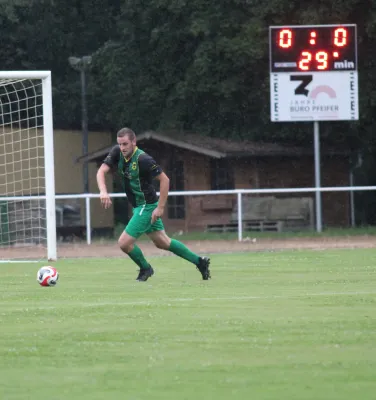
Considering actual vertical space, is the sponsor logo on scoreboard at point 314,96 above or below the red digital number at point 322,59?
below

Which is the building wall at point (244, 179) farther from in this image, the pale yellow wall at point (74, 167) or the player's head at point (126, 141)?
the player's head at point (126, 141)

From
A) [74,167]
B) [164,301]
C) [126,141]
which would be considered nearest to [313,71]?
[126,141]

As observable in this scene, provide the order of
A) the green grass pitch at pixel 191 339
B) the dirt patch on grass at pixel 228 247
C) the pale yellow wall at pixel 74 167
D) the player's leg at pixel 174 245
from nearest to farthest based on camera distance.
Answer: the green grass pitch at pixel 191 339, the player's leg at pixel 174 245, the dirt patch on grass at pixel 228 247, the pale yellow wall at pixel 74 167

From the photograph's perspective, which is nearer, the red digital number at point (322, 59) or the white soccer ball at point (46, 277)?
the white soccer ball at point (46, 277)

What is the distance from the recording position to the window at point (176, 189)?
44728mm

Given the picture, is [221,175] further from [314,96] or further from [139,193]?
[139,193]

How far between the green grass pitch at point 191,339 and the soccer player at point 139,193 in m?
0.35

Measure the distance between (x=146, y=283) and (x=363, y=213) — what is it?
1299 inches

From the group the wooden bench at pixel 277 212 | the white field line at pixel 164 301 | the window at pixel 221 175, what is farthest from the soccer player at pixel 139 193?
the window at pixel 221 175

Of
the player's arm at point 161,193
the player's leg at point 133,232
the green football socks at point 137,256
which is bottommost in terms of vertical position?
the green football socks at point 137,256

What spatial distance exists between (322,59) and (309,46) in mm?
455

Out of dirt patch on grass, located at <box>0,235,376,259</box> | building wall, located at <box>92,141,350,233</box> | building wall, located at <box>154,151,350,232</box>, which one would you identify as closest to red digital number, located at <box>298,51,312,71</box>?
dirt patch on grass, located at <box>0,235,376,259</box>

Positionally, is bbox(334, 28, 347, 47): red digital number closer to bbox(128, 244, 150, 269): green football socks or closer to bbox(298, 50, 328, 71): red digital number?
bbox(298, 50, 328, 71): red digital number

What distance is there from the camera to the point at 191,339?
341 inches
